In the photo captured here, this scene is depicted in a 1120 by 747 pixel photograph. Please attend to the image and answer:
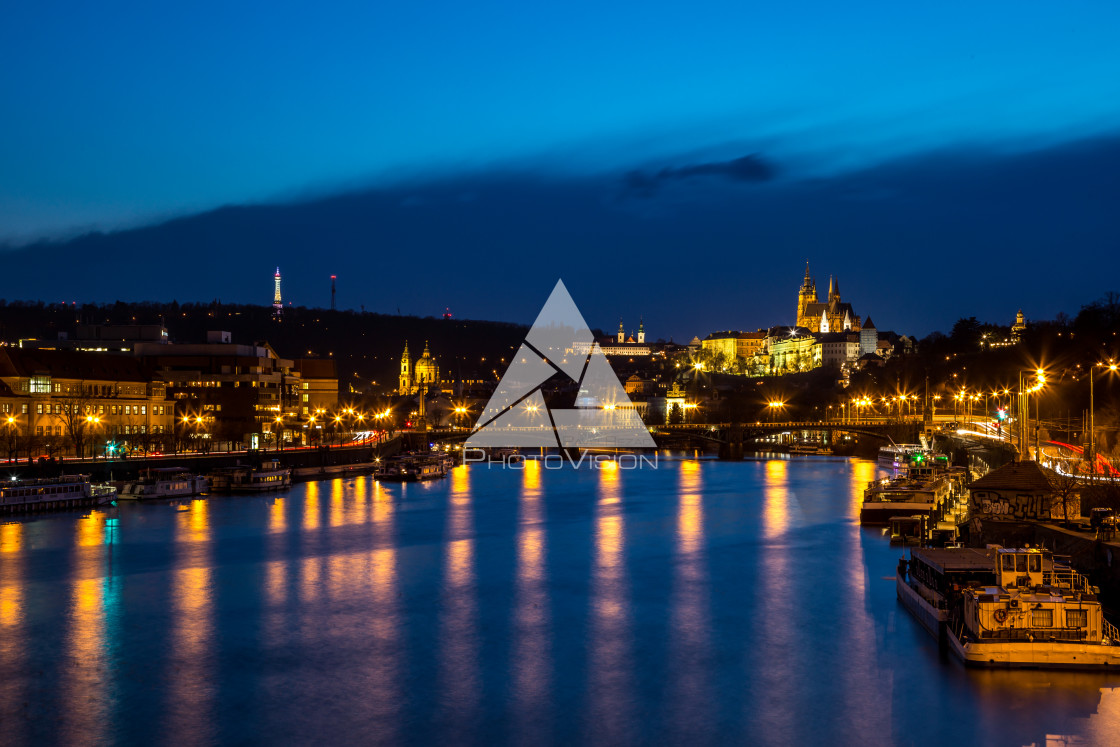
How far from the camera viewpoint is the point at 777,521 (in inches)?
1155

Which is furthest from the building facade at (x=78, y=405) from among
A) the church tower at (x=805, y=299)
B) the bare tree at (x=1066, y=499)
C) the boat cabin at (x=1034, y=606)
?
the church tower at (x=805, y=299)

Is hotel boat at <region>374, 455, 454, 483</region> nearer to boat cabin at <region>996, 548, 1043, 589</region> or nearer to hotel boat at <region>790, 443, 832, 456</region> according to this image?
hotel boat at <region>790, 443, 832, 456</region>

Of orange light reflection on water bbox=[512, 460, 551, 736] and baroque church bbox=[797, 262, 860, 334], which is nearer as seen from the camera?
orange light reflection on water bbox=[512, 460, 551, 736]

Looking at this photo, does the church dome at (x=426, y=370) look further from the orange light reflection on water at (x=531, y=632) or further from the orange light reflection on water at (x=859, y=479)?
the orange light reflection on water at (x=531, y=632)

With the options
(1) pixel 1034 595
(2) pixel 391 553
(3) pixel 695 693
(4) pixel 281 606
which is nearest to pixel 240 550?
(2) pixel 391 553

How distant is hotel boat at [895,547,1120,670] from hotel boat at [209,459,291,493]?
28.0m

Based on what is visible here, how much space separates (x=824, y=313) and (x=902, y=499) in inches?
4151

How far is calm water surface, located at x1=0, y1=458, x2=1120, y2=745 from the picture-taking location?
11641 millimetres

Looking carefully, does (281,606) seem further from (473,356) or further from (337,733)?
(473,356)

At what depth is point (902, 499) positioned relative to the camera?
28781mm

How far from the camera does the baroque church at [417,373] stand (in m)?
119

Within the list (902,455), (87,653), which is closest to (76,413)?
(87,653)

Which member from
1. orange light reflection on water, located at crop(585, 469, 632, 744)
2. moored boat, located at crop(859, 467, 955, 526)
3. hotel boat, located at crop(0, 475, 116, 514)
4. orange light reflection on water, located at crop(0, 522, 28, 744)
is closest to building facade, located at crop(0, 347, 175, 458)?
hotel boat, located at crop(0, 475, 116, 514)

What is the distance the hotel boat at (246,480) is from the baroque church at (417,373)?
→ 257 feet
